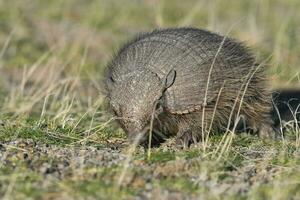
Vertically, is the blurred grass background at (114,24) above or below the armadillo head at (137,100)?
above

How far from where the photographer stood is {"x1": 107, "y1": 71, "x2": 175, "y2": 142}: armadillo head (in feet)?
22.9

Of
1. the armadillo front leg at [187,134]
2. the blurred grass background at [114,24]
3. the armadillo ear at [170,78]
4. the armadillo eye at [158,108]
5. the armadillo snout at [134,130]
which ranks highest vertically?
the blurred grass background at [114,24]

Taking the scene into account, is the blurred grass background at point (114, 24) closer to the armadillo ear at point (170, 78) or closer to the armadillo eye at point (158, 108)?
the armadillo ear at point (170, 78)

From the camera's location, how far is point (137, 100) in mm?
6992

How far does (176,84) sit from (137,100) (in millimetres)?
450

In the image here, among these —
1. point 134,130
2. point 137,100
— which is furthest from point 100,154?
point 137,100

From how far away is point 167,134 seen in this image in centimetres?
750

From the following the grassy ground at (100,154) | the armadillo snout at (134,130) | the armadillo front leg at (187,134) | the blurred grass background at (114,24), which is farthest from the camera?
the blurred grass background at (114,24)

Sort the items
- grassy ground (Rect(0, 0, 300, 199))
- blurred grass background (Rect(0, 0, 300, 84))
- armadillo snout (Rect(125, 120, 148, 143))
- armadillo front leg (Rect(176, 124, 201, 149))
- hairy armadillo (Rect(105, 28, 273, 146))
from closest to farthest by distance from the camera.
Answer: grassy ground (Rect(0, 0, 300, 199))
armadillo snout (Rect(125, 120, 148, 143))
hairy armadillo (Rect(105, 28, 273, 146))
armadillo front leg (Rect(176, 124, 201, 149))
blurred grass background (Rect(0, 0, 300, 84))

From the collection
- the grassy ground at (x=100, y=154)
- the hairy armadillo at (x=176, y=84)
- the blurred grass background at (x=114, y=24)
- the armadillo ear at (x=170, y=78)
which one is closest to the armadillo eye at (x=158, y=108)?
the hairy armadillo at (x=176, y=84)

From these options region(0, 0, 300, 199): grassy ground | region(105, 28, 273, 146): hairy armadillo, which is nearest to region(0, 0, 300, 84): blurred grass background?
region(0, 0, 300, 199): grassy ground

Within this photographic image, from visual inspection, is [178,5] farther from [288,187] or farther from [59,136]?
[288,187]

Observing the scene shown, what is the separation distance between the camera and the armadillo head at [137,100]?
6969mm

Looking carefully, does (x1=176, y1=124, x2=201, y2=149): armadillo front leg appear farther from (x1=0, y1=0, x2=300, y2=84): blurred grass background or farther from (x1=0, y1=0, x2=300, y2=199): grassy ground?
(x1=0, y1=0, x2=300, y2=84): blurred grass background
